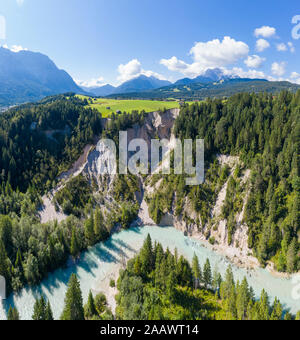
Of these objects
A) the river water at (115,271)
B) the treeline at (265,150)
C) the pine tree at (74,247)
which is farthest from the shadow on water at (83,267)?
the treeline at (265,150)

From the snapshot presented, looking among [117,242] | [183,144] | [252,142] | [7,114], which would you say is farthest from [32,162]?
[252,142]

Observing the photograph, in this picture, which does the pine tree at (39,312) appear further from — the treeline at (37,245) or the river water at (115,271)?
the treeline at (37,245)

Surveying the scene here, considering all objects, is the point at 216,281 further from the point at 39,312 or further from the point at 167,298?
→ the point at 39,312

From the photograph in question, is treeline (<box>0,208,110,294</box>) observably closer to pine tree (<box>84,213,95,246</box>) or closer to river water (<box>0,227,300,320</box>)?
pine tree (<box>84,213,95,246</box>)

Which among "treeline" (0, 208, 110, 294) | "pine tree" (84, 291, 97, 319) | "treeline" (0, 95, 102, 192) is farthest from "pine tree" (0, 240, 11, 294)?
"treeline" (0, 95, 102, 192)

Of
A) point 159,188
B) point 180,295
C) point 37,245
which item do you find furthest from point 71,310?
point 159,188

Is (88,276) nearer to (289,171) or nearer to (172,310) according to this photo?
(172,310)
